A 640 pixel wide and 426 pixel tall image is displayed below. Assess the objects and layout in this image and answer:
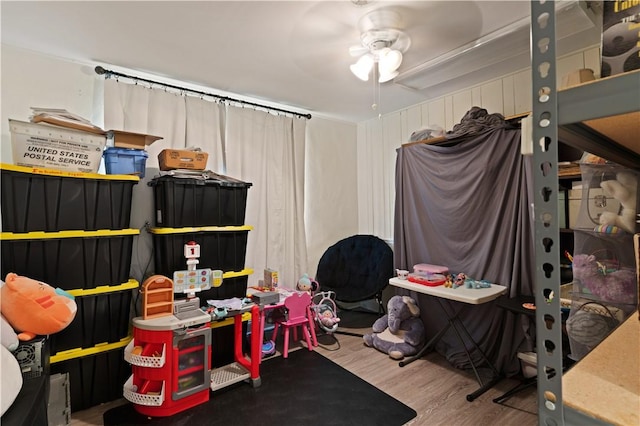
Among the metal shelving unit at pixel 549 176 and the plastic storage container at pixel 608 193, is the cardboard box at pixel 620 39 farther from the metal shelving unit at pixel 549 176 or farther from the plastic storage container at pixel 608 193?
the plastic storage container at pixel 608 193

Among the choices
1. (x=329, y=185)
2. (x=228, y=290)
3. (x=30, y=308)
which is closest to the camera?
(x=30, y=308)

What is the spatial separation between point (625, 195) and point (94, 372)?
9.17ft

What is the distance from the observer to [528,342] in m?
2.26

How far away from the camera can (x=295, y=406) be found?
2.04 metres

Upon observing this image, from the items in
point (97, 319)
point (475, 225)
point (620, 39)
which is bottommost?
point (97, 319)

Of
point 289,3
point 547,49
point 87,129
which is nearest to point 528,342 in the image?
point 547,49

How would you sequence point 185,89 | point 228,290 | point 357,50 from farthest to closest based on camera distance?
point 185,89
point 228,290
point 357,50

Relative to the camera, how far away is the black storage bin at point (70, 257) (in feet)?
5.86

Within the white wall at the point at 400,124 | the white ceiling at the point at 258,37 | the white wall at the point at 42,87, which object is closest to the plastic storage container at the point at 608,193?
the white ceiling at the point at 258,37

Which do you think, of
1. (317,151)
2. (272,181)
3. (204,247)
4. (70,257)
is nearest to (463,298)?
(204,247)

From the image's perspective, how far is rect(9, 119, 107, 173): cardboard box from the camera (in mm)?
1801

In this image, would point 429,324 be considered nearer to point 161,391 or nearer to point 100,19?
point 161,391

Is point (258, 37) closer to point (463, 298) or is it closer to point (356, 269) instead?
point (463, 298)

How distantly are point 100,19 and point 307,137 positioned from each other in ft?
7.41
